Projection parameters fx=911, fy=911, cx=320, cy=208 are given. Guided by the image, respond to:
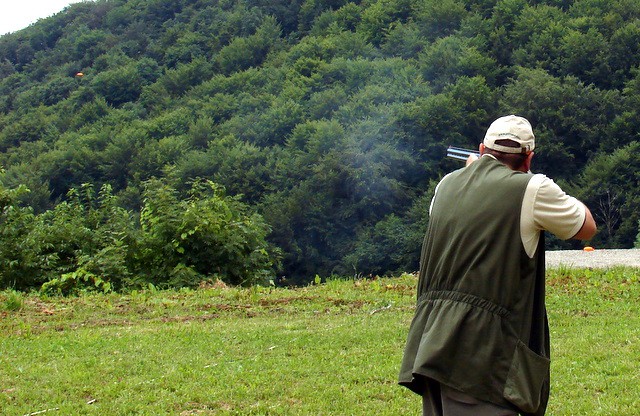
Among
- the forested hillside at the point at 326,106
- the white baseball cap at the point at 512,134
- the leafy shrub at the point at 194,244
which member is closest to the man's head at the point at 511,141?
the white baseball cap at the point at 512,134

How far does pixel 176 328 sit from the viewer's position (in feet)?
28.1

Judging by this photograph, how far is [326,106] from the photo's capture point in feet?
197

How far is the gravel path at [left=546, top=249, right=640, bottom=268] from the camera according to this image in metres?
12.9

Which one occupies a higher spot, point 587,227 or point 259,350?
point 587,227

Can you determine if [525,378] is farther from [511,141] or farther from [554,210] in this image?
[511,141]

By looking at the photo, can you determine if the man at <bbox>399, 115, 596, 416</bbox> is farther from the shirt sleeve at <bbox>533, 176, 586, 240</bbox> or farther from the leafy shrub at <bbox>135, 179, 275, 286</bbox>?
the leafy shrub at <bbox>135, 179, 275, 286</bbox>

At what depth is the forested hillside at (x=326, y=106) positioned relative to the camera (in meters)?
46.3

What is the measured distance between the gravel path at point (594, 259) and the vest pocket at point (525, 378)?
31.1ft

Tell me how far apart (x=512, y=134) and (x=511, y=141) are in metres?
0.03

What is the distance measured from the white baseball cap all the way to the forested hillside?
87.1 ft

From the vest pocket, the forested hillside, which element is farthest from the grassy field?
the forested hillside

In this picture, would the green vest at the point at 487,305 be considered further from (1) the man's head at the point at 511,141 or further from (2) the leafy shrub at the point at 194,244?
(2) the leafy shrub at the point at 194,244

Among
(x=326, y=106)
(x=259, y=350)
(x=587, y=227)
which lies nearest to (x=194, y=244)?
(x=259, y=350)

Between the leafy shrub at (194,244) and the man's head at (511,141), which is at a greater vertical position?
the man's head at (511,141)
